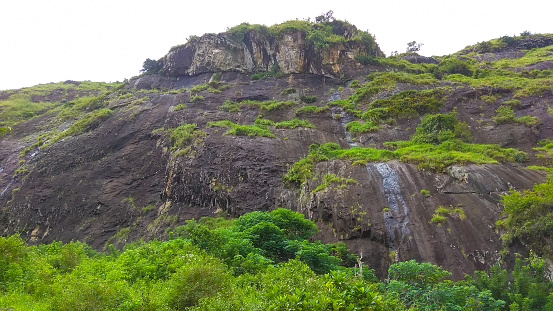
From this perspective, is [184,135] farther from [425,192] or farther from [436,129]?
[436,129]

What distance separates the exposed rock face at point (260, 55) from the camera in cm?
4519

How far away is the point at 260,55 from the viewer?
47.8 metres

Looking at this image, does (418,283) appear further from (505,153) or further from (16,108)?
(16,108)

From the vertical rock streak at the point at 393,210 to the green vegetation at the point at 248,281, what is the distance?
2.70 meters

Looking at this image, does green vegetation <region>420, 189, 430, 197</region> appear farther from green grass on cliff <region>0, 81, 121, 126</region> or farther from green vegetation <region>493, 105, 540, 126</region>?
green grass on cliff <region>0, 81, 121, 126</region>

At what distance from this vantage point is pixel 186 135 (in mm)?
30531

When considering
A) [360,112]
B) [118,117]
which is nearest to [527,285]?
[360,112]

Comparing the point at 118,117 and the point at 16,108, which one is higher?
the point at 16,108

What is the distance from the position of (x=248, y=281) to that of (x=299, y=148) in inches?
729

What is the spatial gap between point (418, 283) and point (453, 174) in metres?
10.0

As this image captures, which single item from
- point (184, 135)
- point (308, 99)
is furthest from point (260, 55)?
point (184, 135)

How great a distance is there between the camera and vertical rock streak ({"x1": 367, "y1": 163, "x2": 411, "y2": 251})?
692 inches

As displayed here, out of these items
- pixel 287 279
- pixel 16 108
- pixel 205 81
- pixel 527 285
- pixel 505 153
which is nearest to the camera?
pixel 287 279

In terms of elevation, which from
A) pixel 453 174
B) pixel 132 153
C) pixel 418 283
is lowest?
pixel 418 283
